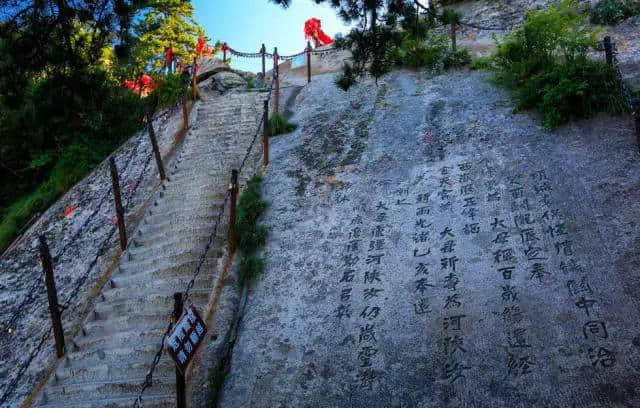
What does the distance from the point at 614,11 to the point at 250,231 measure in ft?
27.5

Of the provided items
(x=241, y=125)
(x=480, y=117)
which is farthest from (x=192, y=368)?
(x=241, y=125)

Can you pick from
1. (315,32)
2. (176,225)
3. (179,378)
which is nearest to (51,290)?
(176,225)

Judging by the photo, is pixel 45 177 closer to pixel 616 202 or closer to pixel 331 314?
pixel 331 314

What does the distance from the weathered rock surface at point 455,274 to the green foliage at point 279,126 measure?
60.8 inches

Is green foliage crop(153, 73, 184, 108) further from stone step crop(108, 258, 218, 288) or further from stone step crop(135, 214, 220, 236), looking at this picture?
stone step crop(108, 258, 218, 288)

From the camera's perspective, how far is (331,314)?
5195 mm

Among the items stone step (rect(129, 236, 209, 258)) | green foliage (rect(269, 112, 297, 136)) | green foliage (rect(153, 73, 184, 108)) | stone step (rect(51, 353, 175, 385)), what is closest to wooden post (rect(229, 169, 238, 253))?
stone step (rect(129, 236, 209, 258))

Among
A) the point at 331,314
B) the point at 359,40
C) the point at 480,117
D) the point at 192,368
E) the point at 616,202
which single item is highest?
the point at 359,40

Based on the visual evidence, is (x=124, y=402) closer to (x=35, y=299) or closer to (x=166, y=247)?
(x=166, y=247)

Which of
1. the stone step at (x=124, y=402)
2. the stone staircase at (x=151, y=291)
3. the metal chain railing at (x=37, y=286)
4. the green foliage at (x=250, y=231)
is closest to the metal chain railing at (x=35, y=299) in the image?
the metal chain railing at (x=37, y=286)

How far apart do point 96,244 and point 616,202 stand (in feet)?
24.1

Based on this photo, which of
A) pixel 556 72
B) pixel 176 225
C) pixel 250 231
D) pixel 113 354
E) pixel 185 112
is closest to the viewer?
pixel 113 354

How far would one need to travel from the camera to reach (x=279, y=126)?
926 cm

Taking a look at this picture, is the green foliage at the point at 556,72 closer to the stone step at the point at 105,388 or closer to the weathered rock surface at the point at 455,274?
the weathered rock surface at the point at 455,274
